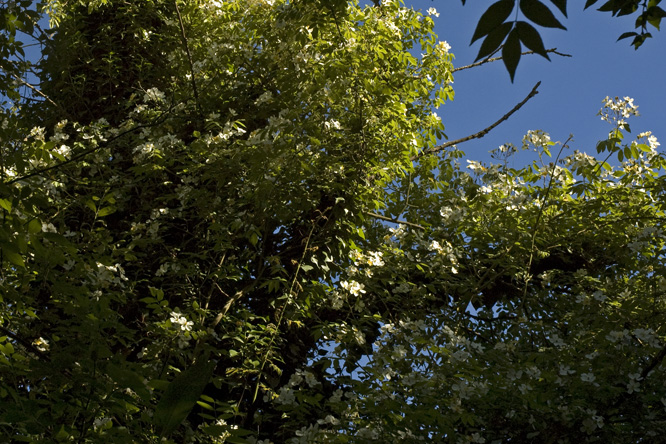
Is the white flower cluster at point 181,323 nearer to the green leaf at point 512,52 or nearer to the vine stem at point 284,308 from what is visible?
the vine stem at point 284,308

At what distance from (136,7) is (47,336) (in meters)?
2.81

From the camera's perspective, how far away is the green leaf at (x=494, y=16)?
1.07m

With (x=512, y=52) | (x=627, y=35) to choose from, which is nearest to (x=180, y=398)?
(x=512, y=52)

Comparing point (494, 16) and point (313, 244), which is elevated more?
point (313, 244)

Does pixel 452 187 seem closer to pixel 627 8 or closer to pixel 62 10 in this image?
pixel 627 8

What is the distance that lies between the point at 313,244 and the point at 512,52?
8.83 feet

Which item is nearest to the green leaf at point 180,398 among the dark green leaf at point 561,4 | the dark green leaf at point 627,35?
the dark green leaf at point 561,4

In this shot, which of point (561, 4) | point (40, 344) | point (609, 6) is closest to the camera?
point (561, 4)

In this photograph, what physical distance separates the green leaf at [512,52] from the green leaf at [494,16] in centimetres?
3

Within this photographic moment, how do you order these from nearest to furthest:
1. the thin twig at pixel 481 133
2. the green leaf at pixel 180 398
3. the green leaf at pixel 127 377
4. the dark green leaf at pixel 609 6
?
the green leaf at pixel 180 398 → the green leaf at pixel 127 377 → the dark green leaf at pixel 609 6 → the thin twig at pixel 481 133

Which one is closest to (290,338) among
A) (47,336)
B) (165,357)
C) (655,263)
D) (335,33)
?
(165,357)

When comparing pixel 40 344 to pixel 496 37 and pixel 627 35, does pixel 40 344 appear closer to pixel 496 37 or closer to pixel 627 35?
pixel 496 37

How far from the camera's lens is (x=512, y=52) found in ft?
3.47

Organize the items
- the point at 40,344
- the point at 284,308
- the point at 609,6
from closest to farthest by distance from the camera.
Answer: the point at 609,6 → the point at 40,344 → the point at 284,308
